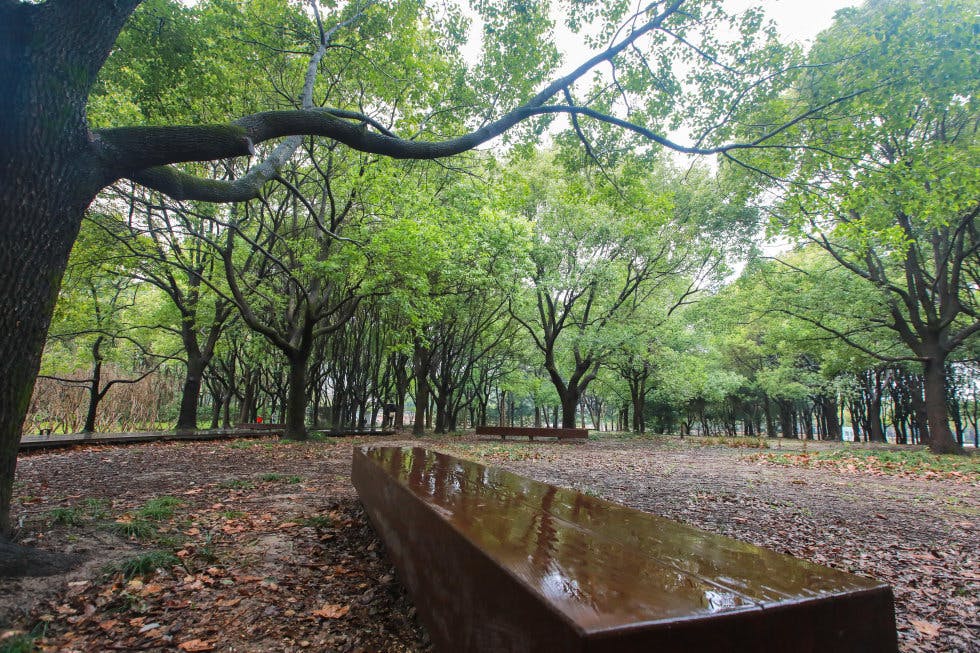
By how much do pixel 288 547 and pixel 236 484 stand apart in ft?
9.43

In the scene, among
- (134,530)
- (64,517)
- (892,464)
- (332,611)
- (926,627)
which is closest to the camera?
(926,627)

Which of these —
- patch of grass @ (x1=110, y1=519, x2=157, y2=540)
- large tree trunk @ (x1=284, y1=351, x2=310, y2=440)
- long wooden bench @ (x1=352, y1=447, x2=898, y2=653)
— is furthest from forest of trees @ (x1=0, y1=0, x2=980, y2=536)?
long wooden bench @ (x1=352, y1=447, x2=898, y2=653)

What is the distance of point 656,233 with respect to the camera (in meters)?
18.3

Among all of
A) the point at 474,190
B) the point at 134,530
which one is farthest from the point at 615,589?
the point at 474,190

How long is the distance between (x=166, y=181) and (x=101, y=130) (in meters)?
0.62

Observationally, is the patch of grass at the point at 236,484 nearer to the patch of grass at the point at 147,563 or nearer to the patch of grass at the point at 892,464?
the patch of grass at the point at 147,563

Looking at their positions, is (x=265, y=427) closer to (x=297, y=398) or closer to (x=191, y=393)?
(x=191, y=393)

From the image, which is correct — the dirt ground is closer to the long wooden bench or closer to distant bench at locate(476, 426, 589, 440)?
the long wooden bench

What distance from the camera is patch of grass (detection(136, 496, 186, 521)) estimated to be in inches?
158

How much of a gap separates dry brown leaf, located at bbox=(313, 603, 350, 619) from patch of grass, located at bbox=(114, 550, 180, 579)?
1.23 metres

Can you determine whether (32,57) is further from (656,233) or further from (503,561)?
(656,233)

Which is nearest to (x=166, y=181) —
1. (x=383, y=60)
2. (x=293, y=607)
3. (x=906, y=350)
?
(x=293, y=607)

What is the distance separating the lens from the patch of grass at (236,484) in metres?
5.65

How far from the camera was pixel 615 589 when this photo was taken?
108cm
